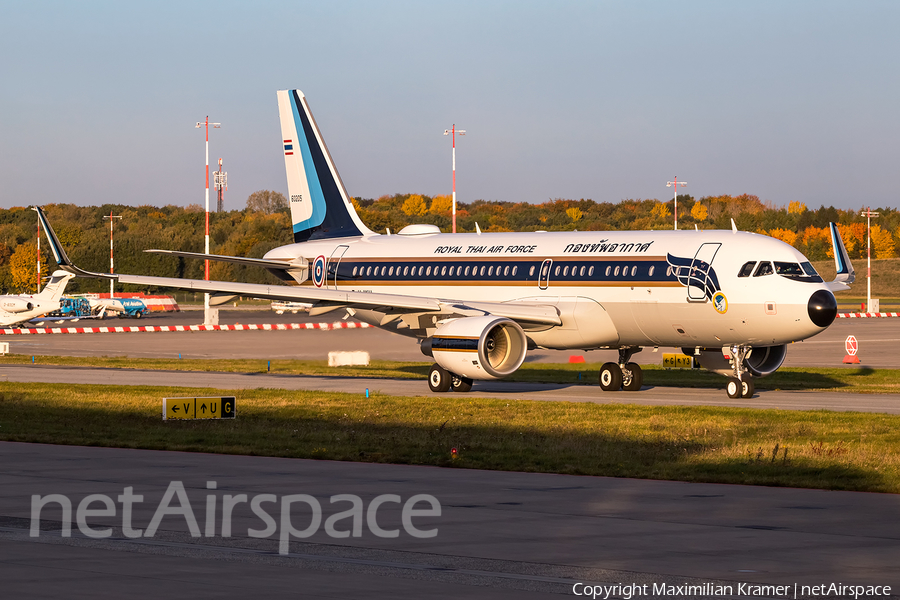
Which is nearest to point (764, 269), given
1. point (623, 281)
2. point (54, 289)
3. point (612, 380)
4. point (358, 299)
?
point (623, 281)

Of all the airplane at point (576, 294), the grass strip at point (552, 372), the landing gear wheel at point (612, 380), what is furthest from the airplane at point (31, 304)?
the landing gear wheel at point (612, 380)

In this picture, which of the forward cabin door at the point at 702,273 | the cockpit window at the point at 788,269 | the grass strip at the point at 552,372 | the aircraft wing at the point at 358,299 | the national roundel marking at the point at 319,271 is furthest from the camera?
the national roundel marking at the point at 319,271

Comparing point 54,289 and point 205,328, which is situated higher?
point 54,289

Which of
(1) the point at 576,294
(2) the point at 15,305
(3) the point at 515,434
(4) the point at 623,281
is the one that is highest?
(4) the point at 623,281

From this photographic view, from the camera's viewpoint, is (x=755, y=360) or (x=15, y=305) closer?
(x=755, y=360)

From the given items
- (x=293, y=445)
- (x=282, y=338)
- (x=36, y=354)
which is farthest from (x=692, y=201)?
(x=293, y=445)

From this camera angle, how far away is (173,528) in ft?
42.8

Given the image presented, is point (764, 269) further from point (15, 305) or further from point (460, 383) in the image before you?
point (15, 305)

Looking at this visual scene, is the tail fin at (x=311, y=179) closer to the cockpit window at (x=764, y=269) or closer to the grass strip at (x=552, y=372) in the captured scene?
the grass strip at (x=552, y=372)

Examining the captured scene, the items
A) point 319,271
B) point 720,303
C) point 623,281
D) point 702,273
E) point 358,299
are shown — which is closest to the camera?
point 720,303

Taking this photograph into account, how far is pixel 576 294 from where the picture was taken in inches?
1347

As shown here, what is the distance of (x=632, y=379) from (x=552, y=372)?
864 cm

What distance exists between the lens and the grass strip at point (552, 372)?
37906mm

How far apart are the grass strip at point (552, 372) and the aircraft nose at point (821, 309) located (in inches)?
220
